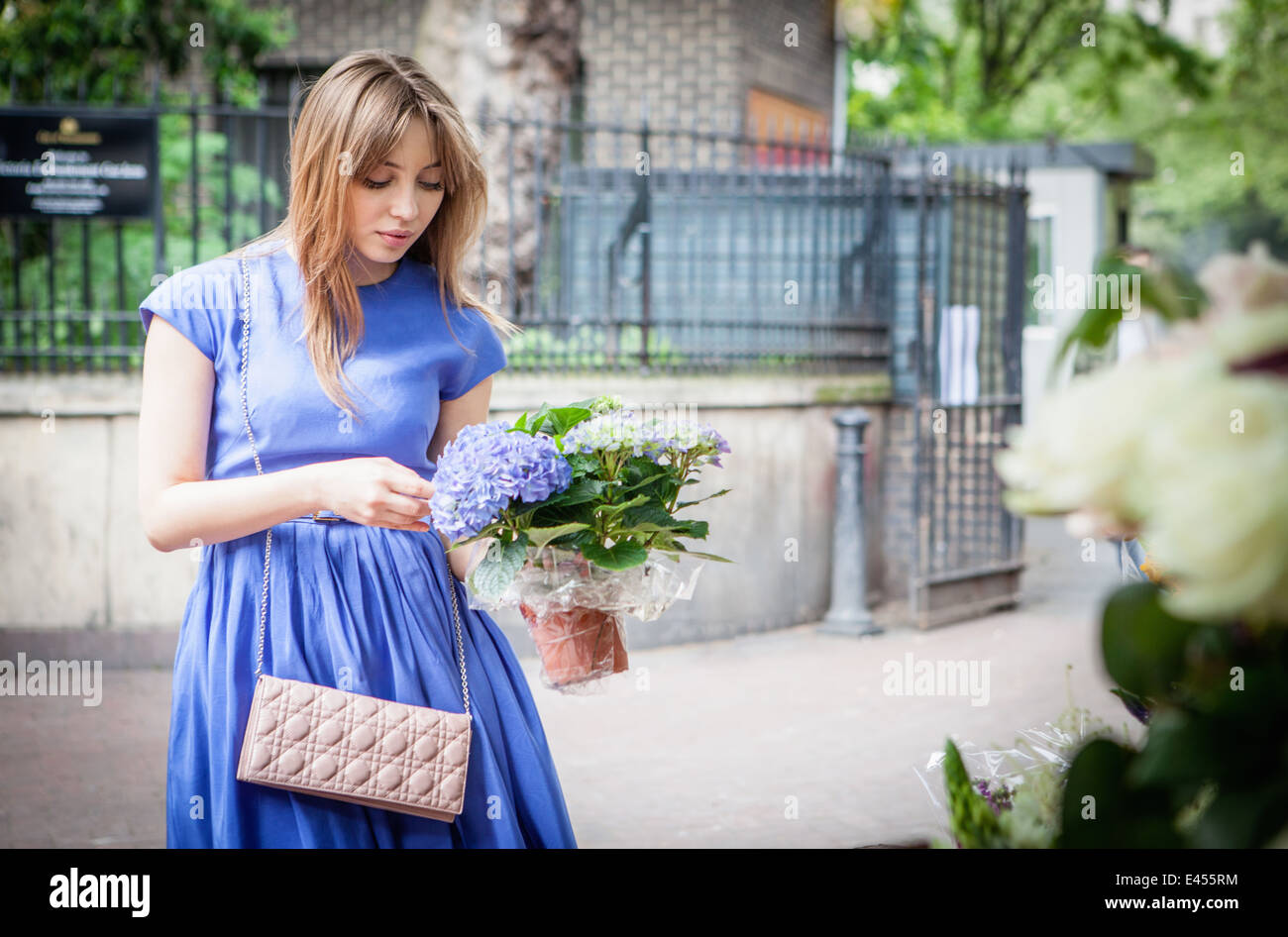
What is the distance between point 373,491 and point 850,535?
22.0ft

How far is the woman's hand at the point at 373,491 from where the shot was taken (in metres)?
2.08

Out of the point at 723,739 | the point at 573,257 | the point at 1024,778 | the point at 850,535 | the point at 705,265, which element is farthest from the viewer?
the point at 705,265

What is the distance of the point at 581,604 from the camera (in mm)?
2266

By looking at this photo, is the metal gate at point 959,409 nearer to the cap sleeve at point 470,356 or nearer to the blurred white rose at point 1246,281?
the cap sleeve at point 470,356

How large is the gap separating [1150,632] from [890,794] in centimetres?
477

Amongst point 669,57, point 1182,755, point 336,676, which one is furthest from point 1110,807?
point 669,57

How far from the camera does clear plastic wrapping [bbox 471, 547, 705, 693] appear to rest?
2201 mm

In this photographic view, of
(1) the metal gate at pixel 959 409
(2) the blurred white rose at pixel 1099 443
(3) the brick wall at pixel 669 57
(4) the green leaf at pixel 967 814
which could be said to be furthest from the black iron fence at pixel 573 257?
(2) the blurred white rose at pixel 1099 443

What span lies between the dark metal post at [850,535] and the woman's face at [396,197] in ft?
20.9

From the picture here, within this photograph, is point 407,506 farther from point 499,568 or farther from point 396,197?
point 396,197


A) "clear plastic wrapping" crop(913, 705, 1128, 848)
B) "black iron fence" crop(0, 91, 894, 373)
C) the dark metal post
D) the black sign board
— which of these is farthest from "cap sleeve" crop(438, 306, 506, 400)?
the dark metal post

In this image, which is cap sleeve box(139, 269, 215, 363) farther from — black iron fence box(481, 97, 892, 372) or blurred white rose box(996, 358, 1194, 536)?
black iron fence box(481, 97, 892, 372)
